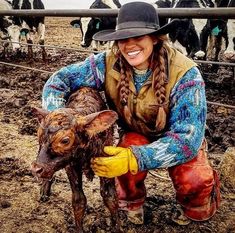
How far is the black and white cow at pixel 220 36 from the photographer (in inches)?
243

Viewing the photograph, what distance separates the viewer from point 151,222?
95.0 inches

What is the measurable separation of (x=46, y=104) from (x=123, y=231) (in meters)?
0.97

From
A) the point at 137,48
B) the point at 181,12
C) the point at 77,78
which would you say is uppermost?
the point at 181,12

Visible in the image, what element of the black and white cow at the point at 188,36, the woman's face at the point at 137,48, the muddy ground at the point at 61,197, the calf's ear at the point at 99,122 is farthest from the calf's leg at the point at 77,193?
the black and white cow at the point at 188,36

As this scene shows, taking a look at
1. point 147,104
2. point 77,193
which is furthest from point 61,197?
point 147,104

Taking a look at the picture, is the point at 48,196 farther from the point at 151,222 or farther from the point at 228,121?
the point at 228,121

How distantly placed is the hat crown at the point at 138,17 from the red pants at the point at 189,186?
716 millimetres

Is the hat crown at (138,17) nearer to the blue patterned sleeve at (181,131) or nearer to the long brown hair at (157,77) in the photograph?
the long brown hair at (157,77)

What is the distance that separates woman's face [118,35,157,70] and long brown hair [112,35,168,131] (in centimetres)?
8

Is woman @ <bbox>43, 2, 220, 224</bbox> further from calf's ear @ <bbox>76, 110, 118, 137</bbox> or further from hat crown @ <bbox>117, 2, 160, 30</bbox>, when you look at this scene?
calf's ear @ <bbox>76, 110, 118, 137</bbox>

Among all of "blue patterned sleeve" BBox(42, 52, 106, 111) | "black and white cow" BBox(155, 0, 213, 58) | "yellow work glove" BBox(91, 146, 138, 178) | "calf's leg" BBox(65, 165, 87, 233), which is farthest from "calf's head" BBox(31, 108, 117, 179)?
"black and white cow" BBox(155, 0, 213, 58)

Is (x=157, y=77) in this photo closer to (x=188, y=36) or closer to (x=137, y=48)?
(x=137, y=48)

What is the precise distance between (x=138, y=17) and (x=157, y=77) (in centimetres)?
34

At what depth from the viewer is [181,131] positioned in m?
1.92
